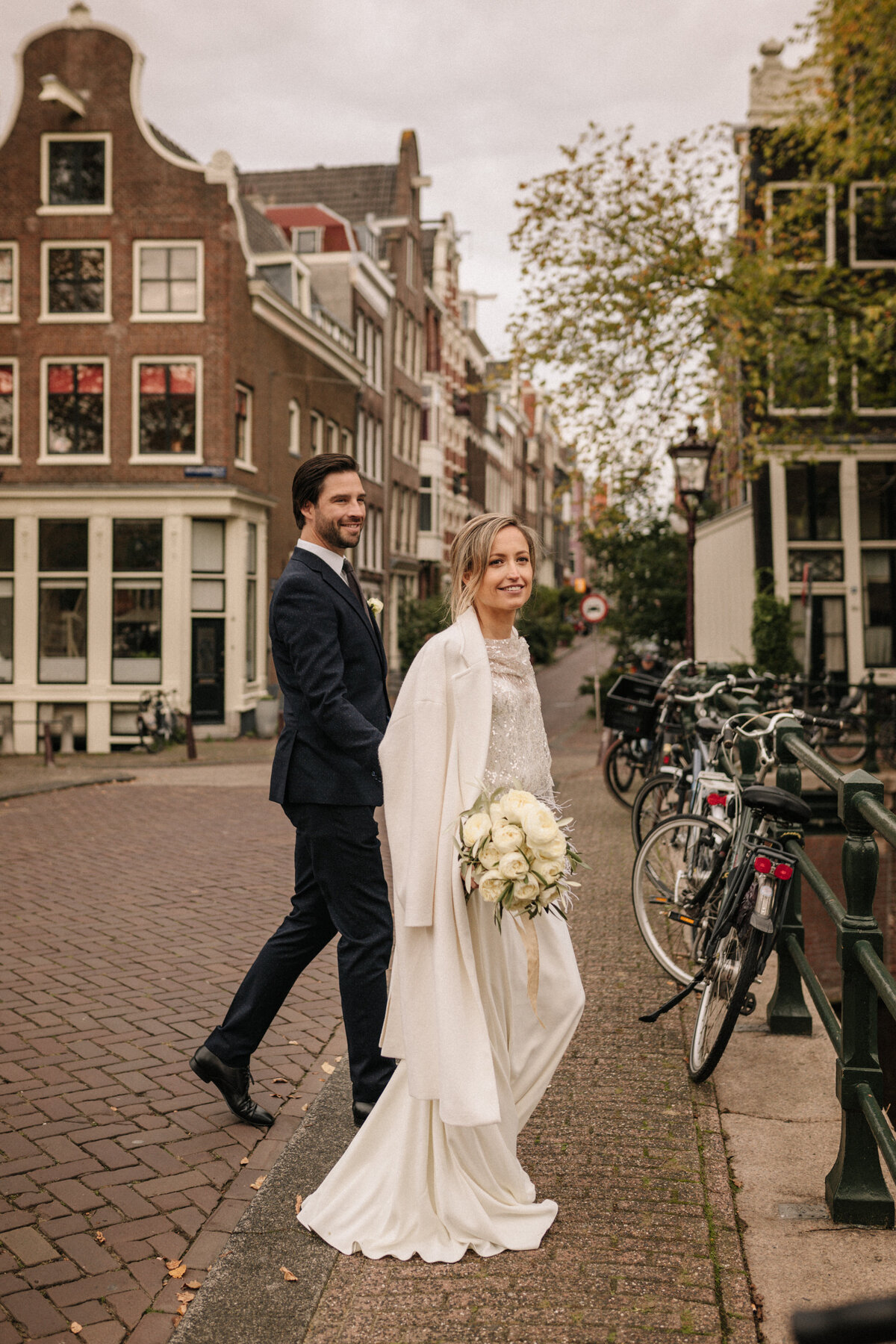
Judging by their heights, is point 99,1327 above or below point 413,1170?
below

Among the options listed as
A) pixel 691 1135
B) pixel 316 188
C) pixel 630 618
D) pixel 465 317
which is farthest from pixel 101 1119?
pixel 465 317

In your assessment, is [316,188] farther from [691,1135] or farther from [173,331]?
[691,1135]

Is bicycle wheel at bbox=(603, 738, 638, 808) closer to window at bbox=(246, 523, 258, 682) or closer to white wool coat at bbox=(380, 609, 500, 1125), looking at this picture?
white wool coat at bbox=(380, 609, 500, 1125)

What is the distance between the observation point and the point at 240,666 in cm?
2362

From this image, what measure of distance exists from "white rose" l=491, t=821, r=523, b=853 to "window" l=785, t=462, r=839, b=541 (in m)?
21.7

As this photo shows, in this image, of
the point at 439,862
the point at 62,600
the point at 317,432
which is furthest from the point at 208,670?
the point at 439,862

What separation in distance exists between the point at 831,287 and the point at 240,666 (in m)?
13.1

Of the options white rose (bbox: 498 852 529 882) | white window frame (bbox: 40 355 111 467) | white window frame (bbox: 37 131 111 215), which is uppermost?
white window frame (bbox: 37 131 111 215)

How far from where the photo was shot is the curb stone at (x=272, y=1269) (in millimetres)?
2656

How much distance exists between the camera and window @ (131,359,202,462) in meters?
23.1

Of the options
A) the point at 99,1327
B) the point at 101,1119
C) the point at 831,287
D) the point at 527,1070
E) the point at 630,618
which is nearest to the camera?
the point at 99,1327

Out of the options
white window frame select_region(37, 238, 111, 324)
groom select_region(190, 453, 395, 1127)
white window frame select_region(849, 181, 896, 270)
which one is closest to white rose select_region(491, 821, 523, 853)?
groom select_region(190, 453, 395, 1127)

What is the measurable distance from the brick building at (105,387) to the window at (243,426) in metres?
0.60

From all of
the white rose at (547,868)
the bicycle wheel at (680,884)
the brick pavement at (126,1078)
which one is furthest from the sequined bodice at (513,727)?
the bicycle wheel at (680,884)
